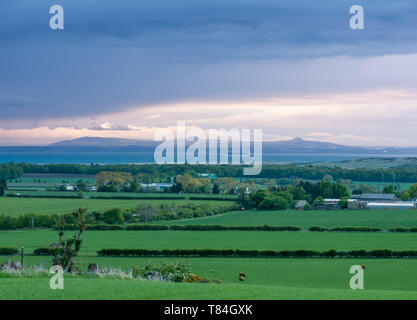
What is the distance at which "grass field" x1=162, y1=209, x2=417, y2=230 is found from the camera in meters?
62.1

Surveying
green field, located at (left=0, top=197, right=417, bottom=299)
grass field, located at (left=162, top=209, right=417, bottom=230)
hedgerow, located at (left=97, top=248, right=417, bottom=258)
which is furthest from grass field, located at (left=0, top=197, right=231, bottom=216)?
hedgerow, located at (left=97, top=248, right=417, bottom=258)

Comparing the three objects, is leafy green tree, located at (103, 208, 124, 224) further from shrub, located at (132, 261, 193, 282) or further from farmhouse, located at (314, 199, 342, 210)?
shrub, located at (132, 261, 193, 282)

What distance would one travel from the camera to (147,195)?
282 feet

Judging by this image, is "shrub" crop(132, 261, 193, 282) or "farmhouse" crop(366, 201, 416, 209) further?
"farmhouse" crop(366, 201, 416, 209)

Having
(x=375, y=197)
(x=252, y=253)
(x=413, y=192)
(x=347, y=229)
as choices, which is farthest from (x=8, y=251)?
(x=413, y=192)

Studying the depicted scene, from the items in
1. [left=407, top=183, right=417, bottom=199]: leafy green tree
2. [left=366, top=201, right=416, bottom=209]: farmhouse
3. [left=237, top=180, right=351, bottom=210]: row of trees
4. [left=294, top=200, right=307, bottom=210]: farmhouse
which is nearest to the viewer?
[left=237, top=180, right=351, bottom=210]: row of trees

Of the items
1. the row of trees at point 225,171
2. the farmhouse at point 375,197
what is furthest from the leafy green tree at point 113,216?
the row of trees at point 225,171

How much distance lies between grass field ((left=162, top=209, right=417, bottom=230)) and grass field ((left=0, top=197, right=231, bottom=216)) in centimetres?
935

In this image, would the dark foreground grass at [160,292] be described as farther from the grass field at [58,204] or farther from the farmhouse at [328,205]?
the farmhouse at [328,205]

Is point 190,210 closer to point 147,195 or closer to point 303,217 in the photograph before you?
point 303,217

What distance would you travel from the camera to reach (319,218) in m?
67.6

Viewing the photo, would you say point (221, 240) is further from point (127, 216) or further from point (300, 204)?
point (300, 204)

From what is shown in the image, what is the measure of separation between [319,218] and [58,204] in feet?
104

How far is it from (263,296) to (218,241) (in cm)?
3597
